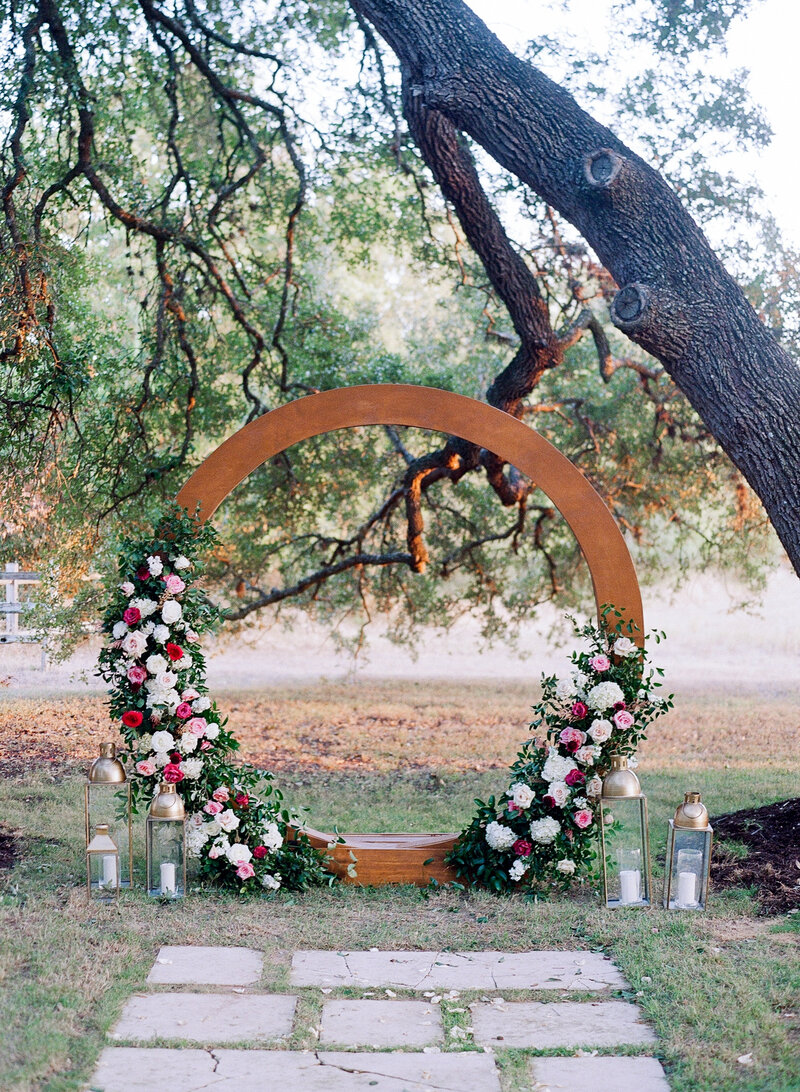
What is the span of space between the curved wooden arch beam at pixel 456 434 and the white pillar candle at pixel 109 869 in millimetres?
1517

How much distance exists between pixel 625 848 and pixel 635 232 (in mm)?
2856

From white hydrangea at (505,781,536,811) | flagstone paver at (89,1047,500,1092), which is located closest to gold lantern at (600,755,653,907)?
white hydrangea at (505,781,536,811)

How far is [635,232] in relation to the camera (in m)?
5.17

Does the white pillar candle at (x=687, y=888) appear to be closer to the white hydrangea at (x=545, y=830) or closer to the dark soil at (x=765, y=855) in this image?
the dark soil at (x=765, y=855)

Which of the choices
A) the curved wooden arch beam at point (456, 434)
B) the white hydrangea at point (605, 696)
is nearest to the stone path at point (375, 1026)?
the white hydrangea at point (605, 696)

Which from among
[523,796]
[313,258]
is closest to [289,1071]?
[523,796]

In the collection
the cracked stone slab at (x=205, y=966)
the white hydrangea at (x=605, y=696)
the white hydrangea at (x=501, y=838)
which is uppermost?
the white hydrangea at (x=605, y=696)

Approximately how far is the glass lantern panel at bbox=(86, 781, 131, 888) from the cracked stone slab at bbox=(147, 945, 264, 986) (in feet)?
3.08

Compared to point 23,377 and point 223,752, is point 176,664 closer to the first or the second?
point 223,752

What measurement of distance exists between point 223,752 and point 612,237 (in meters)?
3.05

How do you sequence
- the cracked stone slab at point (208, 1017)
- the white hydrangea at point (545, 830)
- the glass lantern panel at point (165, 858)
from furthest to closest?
the white hydrangea at point (545, 830), the glass lantern panel at point (165, 858), the cracked stone slab at point (208, 1017)

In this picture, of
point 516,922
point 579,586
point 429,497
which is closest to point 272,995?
point 516,922

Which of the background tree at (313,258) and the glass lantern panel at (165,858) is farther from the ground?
the background tree at (313,258)

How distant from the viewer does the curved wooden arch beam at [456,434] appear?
4836mm
